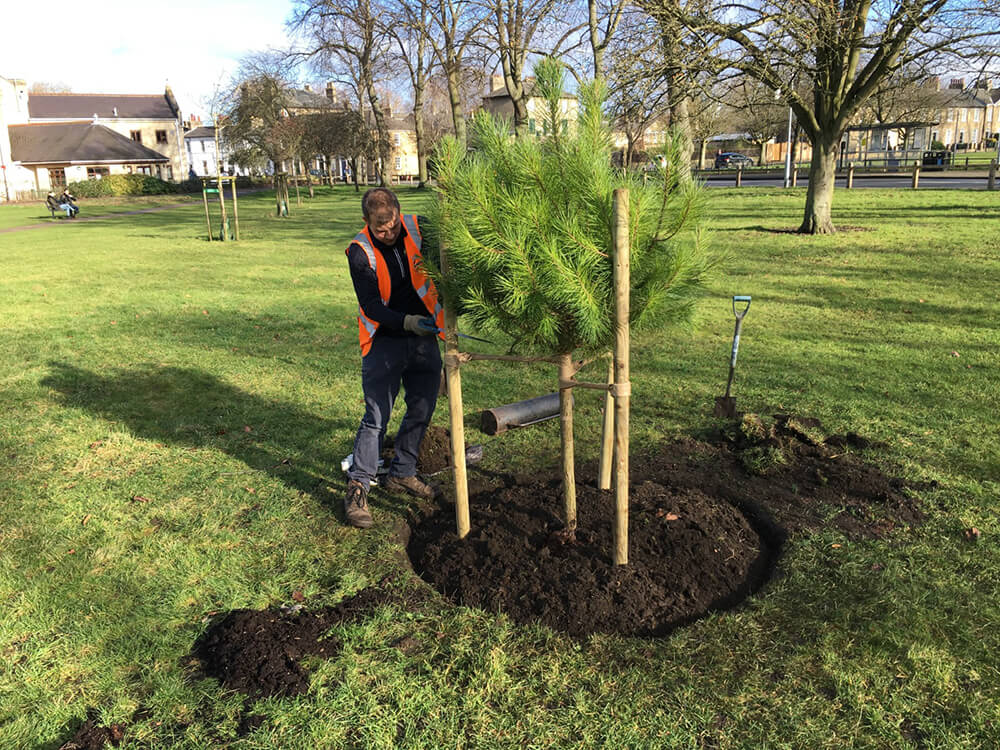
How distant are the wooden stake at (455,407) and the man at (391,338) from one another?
291mm

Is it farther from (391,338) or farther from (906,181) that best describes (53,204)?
(906,181)

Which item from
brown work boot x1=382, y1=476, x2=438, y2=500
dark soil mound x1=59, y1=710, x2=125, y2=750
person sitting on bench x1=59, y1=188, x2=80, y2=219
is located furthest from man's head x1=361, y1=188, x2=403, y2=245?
person sitting on bench x1=59, y1=188, x2=80, y2=219

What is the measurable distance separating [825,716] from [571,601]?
1.17 metres

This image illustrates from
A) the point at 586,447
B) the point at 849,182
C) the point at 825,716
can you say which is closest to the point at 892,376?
the point at 586,447

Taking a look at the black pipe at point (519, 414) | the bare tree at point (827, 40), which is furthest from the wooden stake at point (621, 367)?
the bare tree at point (827, 40)

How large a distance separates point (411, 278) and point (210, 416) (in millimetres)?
3236

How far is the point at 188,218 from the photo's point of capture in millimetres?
31844

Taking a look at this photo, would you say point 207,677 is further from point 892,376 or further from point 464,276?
point 892,376

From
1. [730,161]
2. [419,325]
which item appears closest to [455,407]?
[419,325]

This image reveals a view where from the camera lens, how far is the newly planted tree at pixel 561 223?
305 cm

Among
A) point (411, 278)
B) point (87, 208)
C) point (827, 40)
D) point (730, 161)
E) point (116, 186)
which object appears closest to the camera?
point (411, 278)

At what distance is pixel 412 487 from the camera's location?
4.74m

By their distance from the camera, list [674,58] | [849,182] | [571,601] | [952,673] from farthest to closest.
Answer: [849,182] < [674,58] < [571,601] < [952,673]

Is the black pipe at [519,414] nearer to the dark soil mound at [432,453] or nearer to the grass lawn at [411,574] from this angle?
the grass lawn at [411,574]
